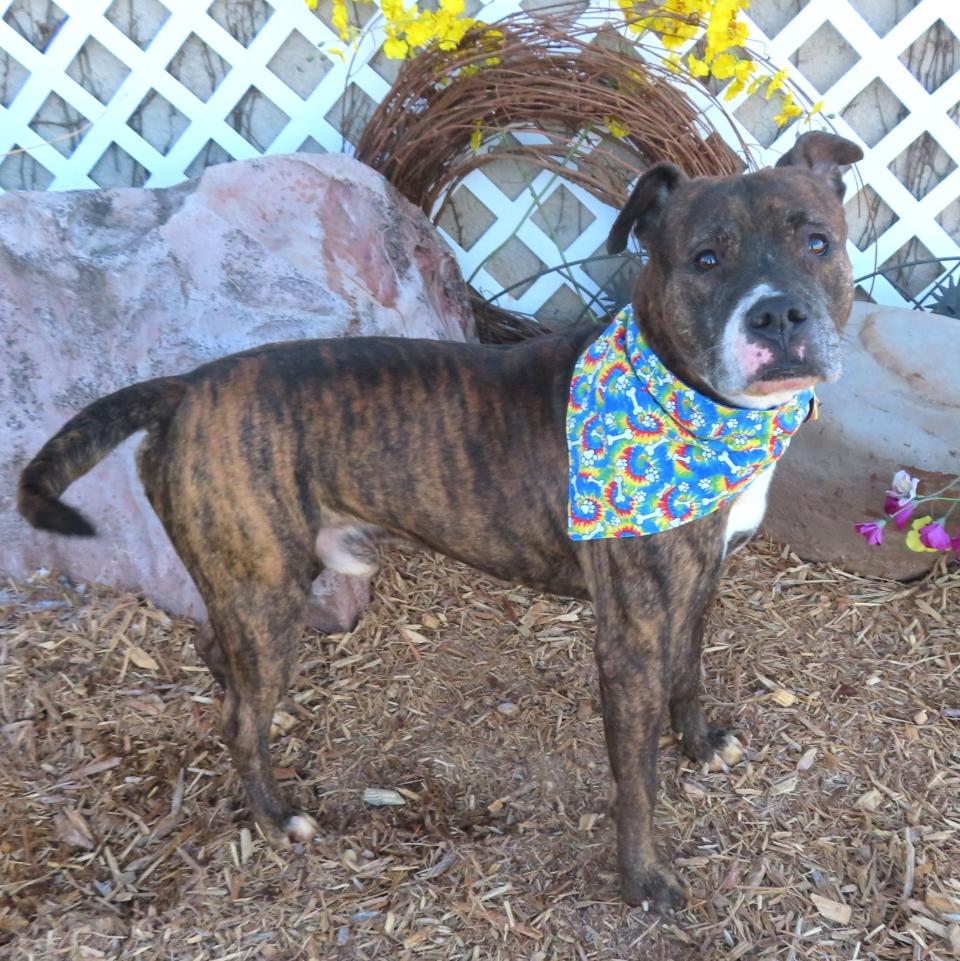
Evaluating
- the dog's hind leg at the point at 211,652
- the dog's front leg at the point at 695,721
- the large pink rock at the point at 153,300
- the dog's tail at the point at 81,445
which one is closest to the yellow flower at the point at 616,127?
the large pink rock at the point at 153,300

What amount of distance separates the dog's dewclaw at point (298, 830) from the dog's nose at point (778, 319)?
6.31 ft

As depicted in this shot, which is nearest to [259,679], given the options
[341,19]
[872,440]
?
[872,440]

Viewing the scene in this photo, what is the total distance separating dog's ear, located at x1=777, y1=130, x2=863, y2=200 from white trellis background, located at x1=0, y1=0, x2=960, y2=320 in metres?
1.59

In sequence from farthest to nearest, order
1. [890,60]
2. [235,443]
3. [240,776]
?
[890,60] → [240,776] → [235,443]

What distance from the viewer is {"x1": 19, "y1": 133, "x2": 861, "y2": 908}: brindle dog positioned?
7.79 ft

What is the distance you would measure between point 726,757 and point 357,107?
3.08m

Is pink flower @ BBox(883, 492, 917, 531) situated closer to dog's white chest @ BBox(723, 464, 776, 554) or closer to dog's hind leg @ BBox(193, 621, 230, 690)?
dog's white chest @ BBox(723, 464, 776, 554)

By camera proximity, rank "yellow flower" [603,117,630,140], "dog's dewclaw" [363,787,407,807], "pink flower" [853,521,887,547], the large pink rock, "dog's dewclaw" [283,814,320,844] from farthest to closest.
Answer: "yellow flower" [603,117,630,140] < the large pink rock < "pink flower" [853,521,887,547] < "dog's dewclaw" [363,787,407,807] < "dog's dewclaw" [283,814,320,844]

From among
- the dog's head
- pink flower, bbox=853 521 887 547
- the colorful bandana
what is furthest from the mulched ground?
the dog's head


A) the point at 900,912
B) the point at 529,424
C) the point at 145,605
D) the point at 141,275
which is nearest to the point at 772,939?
the point at 900,912

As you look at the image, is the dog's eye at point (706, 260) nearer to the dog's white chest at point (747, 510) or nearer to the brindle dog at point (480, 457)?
the brindle dog at point (480, 457)

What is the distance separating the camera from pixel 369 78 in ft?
13.6

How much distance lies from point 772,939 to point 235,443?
193 cm

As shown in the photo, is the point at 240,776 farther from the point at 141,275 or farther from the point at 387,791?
the point at 141,275
